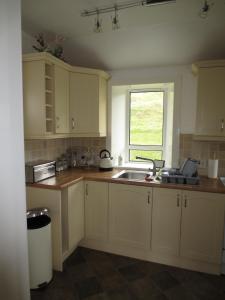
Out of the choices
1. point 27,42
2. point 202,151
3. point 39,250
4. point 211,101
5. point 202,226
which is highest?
point 27,42

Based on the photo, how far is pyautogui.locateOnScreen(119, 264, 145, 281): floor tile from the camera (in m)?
2.08

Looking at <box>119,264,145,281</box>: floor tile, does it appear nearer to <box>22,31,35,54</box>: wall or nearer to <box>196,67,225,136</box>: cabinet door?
<box>196,67,225,136</box>: cabinet door

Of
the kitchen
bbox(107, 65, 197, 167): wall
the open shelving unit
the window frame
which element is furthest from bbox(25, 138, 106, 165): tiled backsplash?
bbox(107, 65, 197, 167): wall

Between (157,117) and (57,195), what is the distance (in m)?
1.78

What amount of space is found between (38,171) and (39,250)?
0.75 m

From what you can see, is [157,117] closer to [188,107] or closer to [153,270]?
[188,107]

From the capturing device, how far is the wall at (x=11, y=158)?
3.17 feet

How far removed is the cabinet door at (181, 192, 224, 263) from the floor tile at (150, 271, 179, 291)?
28 centimetres

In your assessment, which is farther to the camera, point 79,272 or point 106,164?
point 106,164

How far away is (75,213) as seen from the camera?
230cm

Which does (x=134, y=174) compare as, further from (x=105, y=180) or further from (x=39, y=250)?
(x=39, y=250)

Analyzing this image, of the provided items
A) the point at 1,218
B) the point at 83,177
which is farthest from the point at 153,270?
the point at 1,218

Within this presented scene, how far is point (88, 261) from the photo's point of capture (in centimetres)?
232

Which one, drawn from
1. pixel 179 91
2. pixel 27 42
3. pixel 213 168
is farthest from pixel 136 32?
pixel 213 168
